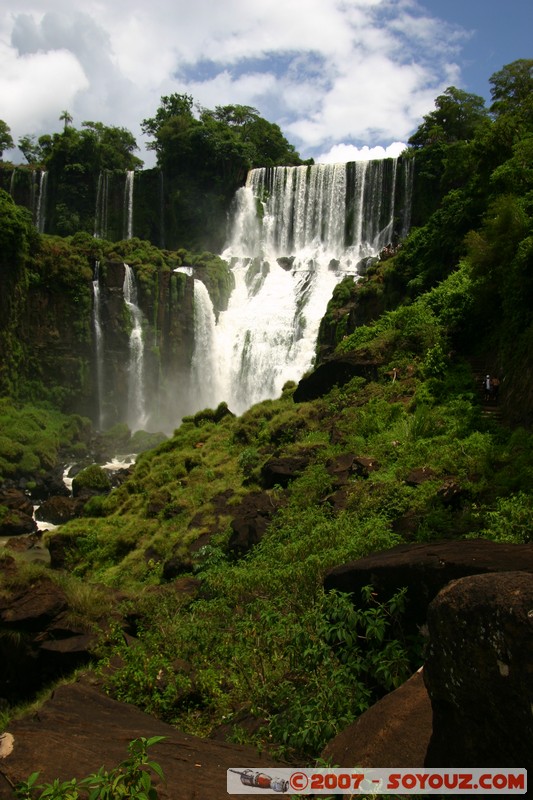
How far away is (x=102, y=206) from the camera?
48344 mm

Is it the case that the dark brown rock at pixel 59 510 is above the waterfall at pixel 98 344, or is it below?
below

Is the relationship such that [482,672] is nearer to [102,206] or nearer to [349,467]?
[349,467]

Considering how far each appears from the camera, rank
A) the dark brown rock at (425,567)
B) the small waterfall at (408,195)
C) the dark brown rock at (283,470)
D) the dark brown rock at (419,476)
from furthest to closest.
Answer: the small waterfall at (408,195)
the dark brown rock at (283,470)
the dark brown rock at (419,476)
the dark brown rock at (425,567)

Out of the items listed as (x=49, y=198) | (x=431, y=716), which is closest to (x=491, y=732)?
(x=431, y=716)

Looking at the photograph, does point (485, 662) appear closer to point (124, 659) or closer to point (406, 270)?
point (124, 659)

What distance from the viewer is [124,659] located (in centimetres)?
651

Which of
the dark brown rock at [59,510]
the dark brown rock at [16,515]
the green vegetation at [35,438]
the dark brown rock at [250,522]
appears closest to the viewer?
the dark brown rock at [250,522]

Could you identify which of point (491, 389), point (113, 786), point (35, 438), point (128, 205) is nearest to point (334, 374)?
point (491, 389)

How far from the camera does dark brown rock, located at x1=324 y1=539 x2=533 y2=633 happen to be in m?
4.22

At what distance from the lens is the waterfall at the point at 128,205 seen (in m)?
48.2

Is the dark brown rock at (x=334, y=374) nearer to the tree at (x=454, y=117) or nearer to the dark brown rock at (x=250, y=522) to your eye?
the dark brown rock at (x=250, y=522)

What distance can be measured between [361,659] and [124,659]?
3.18m

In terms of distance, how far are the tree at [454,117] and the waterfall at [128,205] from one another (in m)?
23.3

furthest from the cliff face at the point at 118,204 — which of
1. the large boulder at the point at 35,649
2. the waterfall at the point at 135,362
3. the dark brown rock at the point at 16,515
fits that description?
the large boulder at the point at 35,649
